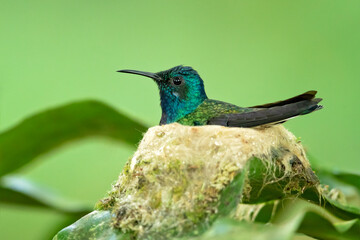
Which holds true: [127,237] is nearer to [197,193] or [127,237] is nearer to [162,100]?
[197,193]

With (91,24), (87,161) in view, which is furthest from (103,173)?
(91,24)

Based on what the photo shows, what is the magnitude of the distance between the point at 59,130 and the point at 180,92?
2.49 ft

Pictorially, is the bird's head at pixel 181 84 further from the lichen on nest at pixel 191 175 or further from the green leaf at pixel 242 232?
the green leaf at pixel 242 232

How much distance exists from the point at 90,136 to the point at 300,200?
4.72 ft

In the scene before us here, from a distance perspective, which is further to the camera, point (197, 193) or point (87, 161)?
point (87, 161)

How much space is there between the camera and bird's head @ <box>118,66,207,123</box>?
276 centimetres

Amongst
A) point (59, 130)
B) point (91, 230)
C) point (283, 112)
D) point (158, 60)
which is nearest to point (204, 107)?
point (283, 112)

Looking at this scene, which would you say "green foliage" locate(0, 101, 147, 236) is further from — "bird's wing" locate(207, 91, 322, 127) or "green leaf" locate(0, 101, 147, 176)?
"bird's wing" locate(207, 91, 322, 127)

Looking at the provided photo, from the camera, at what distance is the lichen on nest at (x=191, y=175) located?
57.7 inches

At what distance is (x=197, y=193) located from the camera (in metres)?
1.56

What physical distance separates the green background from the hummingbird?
2.13 m

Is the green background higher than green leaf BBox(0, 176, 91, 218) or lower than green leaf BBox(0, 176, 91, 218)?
higher

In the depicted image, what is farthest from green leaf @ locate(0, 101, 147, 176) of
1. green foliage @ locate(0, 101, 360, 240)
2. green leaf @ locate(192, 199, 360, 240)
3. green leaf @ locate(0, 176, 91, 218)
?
green leaf @ locate(192, 199, 360, 240)

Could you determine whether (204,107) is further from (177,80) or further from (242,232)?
(242,232)
